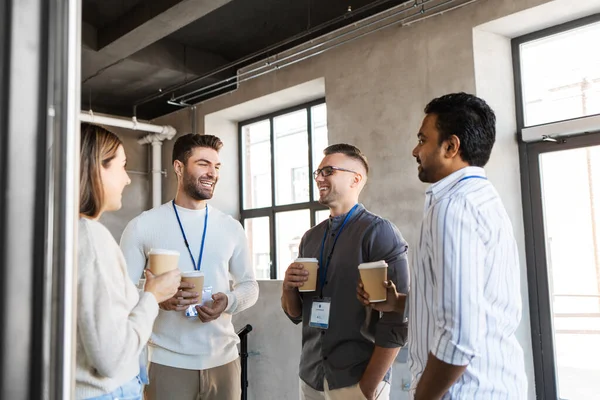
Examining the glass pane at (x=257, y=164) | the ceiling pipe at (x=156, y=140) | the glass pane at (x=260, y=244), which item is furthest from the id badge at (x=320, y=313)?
the ceiling pipe at (x=156, y=140)

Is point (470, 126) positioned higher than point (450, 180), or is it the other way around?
point (470, 126)

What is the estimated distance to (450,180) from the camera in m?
1.42

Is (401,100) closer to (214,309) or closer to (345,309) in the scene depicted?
(345,309)

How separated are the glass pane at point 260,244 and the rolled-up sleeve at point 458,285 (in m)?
4.30

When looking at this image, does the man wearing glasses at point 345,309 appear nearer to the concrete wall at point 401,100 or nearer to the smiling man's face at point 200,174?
the smiling man's face at point 200,174

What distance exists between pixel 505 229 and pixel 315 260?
846mm

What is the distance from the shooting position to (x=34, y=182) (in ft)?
2.37

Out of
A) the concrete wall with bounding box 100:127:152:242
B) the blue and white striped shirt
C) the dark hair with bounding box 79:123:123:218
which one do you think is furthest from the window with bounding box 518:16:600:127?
the concrete wall with bounding box 100:127:152:242

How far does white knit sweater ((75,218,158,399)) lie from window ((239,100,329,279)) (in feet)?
12.7

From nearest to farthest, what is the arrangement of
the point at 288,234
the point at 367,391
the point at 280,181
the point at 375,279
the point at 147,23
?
the point at 375,279, the point at 367,391, the point at 147,23, the point at 288,234, the point at 280,181

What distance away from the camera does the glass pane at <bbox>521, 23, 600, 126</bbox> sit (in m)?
3.29

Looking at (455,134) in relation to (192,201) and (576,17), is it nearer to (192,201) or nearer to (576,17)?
(192,201)

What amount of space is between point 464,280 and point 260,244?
4522 mm

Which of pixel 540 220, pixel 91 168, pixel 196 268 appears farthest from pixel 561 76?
pixel 91 168
